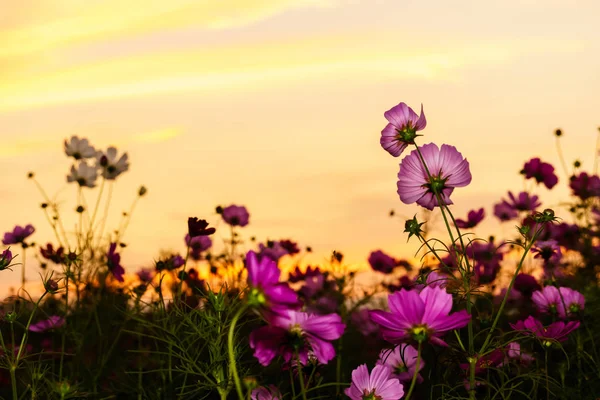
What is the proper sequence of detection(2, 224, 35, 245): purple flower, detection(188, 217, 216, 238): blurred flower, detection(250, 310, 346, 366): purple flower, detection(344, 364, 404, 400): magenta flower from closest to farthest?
detection(250, 310, 346, 366): purple flower < detection(344, 364, 404, 400): magenta flower < detection(188, 217, 216, 238): blurred flower < detection(2, 224, 35, 245): purple flower

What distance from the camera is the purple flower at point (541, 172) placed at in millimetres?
3908

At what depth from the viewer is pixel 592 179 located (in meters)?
4.47

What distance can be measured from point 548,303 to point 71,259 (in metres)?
1.41

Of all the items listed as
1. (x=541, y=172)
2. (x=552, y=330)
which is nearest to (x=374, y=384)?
(x=552, y=330)

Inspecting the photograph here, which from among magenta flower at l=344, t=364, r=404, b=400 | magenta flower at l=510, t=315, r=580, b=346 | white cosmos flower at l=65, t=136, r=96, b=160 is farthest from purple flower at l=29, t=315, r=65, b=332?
white cosmos flower at l=65, t=136, r=96, b=160

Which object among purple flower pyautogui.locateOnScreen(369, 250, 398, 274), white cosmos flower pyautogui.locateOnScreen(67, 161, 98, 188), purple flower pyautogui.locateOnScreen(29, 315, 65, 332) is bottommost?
purple flower pyautogui.locateOnScreen(369, 250, 398, 274)

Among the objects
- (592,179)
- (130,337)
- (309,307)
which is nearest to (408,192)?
(309,307)

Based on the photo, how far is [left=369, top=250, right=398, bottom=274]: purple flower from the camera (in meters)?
4.16

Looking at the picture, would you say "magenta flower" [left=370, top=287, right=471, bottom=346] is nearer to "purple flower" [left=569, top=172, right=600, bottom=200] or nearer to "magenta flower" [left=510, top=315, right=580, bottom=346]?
"magenta flower" [left=510, top=315, right=580, bottom=346]

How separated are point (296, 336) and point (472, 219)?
2.62 m

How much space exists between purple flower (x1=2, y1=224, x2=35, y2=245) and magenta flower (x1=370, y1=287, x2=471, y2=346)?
241cm

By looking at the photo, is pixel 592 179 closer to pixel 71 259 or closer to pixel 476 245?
pixel 476 245

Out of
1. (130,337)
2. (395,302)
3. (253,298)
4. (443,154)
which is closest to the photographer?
(253,298)

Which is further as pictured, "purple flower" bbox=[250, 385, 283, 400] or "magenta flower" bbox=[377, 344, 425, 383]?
"magenta flower" bbox=[377, 344, 425, 383]
